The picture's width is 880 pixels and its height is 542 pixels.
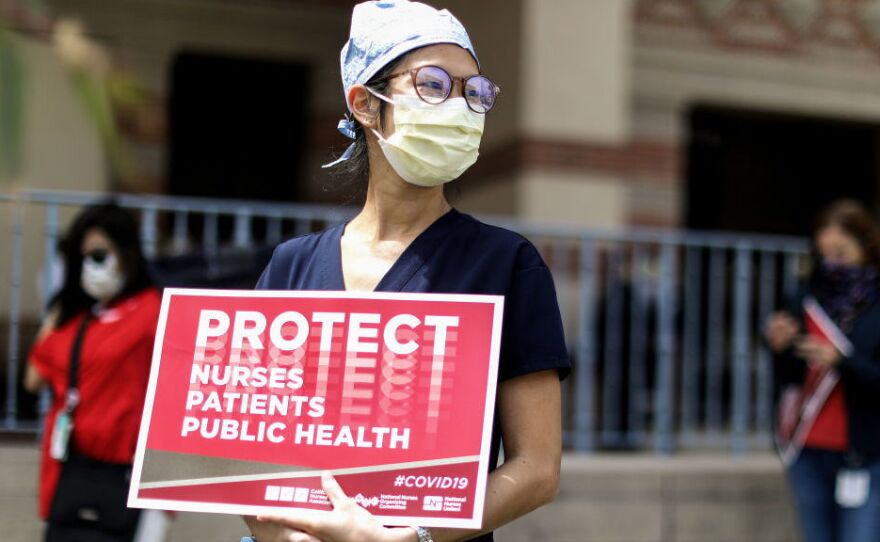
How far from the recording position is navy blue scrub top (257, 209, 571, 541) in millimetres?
2016

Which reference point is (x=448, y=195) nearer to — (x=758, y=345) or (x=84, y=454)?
(x=84, y=454)

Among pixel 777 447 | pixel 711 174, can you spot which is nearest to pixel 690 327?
pixel 777 447

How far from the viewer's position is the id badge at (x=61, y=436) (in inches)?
164

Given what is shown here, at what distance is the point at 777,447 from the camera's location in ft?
17.9

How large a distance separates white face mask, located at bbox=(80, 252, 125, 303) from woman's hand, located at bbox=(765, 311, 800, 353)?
2.90 meters

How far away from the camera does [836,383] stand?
204 inches

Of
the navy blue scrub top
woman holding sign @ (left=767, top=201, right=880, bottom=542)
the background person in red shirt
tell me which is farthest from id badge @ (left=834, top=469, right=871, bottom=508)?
the navy blue scrub top

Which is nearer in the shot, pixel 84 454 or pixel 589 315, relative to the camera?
pixel 84 454

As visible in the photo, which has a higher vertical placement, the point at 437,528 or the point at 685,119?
the point at 685,119

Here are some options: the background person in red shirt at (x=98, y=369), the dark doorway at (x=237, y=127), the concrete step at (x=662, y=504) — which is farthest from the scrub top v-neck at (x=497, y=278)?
the dark doorway at (x=237, y=127)

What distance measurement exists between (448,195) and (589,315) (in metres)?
3.91

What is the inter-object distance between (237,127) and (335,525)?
8.00 meters

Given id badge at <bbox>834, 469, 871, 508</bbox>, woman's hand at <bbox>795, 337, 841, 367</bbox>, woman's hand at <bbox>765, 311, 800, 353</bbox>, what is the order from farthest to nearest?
woman's hand at <bbox>765, 311, 800, 353</bbox> < woman's hand at <bbox>795, 337, 841, 367</bbox> < id badge at <bbox>834, 469, 871, 508</bbox>

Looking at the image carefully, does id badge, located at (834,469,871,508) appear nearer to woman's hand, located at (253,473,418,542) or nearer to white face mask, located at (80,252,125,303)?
white face mask, located at (80,252,125,303)
